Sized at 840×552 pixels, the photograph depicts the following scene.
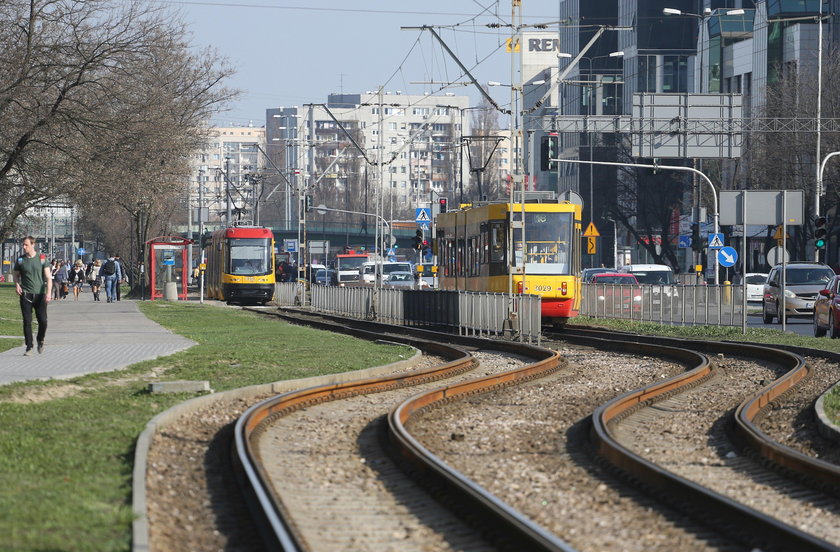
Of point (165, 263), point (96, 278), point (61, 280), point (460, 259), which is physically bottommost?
point (61, 280)

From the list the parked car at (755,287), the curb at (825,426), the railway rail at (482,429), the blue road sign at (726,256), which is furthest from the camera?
the parked car at (755,287)

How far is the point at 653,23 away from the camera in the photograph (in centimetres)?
12031

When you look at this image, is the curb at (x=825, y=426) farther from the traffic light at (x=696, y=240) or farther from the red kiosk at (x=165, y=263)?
the red kiosk at (x=165, y=263)

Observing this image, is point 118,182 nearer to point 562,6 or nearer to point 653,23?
point 653,23

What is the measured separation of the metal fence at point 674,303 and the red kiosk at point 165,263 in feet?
77.7

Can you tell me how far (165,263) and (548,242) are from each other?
32739mm

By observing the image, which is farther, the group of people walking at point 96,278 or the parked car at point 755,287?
the parked car at point 755,287

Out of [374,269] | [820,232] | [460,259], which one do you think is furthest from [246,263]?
[820,232]

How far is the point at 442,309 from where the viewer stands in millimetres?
36094

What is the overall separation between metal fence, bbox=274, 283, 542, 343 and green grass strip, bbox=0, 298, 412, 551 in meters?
3.67

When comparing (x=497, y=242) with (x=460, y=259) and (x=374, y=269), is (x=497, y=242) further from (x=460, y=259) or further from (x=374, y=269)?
(x=374, y=269)

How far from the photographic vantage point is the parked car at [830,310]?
103 feet

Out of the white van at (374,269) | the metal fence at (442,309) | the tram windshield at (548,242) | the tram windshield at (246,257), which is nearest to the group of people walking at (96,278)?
the tram windshield at (246,257)

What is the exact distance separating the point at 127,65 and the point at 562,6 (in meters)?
115
